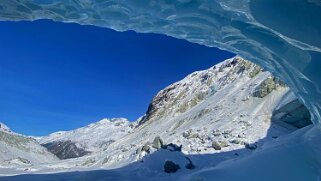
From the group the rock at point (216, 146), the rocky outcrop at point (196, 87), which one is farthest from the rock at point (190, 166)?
the rocky outcrop at point (196, 87)

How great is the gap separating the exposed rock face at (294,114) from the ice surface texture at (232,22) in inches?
584

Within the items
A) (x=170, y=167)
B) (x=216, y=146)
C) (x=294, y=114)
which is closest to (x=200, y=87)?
(x=294, y=114)

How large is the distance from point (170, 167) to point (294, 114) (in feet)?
33.5

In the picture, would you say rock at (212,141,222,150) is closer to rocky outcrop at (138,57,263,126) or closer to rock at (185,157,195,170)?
rock at (185,157,195,170)

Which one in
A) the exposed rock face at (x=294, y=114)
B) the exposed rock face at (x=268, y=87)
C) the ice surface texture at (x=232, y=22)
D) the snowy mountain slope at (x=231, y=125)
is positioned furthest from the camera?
the exposed rock face at (x=268, y=87)

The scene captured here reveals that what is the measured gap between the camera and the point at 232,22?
7781 mm

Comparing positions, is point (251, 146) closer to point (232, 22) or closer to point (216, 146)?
point (216, 146)

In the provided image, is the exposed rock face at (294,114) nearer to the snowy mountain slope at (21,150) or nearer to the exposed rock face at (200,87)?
the exposed rock face at (200,87)

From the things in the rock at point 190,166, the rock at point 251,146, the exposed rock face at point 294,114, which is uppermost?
A: the exposed rock face at point 294,114

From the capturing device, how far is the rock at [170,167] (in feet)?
61.2

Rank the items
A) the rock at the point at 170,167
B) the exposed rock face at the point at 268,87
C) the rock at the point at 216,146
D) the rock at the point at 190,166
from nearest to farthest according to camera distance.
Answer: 1. the rock at the point at 170,167
2. the rock at the point at 190,166
3. the rock at the point at 216,146
4. the exposed rock face at the point at 268,87

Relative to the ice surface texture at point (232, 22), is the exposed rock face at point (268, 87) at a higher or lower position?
higher

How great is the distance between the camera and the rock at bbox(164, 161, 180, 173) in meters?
18.7

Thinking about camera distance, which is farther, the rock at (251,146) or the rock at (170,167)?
the rock at (251,146)
